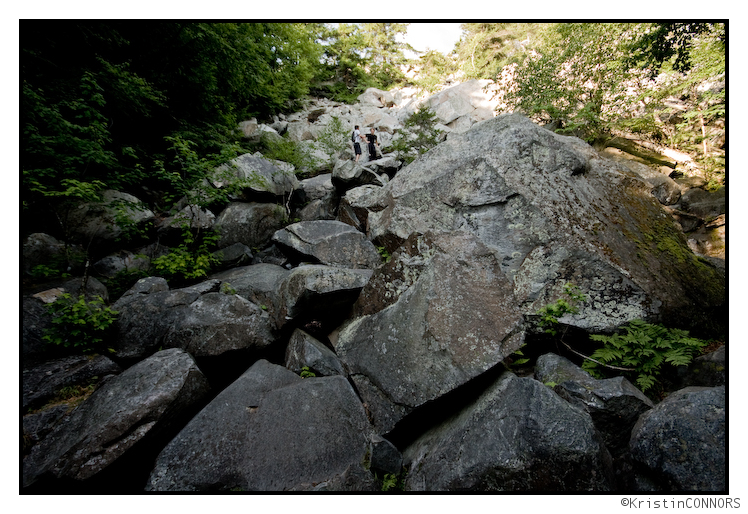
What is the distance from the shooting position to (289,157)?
11328mm

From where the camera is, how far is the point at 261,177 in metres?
9.15

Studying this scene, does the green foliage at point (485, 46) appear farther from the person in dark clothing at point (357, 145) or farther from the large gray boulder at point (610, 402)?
the large gray boulder at point (610, 402)

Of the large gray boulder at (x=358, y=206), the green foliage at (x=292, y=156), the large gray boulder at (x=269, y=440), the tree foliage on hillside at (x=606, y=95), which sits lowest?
the large gray boulder at (x=269, y=440)

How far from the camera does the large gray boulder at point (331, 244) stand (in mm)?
6547

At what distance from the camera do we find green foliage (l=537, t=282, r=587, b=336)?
13.2 ft

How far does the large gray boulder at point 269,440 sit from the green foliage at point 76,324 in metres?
2.32

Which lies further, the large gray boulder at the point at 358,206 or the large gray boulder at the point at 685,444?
the large gray boulder at the point at 358,206

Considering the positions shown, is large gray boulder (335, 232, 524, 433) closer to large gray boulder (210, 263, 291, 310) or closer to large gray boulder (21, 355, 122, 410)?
large gray boulder (210, 263, 291, 310)

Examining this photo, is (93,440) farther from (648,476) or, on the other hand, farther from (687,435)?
(687,435)

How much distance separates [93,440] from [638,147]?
16602 mm

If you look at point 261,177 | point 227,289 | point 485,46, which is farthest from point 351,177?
point 485,46

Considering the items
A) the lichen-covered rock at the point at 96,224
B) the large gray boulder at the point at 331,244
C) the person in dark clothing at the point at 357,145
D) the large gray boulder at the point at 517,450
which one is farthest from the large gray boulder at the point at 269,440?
the person in dark clothing at the point at 357,145

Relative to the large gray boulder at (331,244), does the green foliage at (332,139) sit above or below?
above

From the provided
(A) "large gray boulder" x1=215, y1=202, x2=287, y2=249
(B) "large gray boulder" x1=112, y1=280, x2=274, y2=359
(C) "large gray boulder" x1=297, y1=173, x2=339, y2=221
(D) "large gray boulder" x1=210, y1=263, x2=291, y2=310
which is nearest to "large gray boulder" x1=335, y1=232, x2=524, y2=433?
(B) "large gray boulder" x1=112, y1=280, x2=274, y2=359
